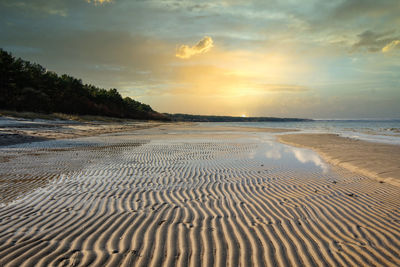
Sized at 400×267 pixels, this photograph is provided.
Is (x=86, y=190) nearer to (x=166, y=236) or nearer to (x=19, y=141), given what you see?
(x=166, y=236)

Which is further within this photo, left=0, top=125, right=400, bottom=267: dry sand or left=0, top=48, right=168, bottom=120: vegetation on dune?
left=0, top=48, right=168, bottom=120: vegetation on dune

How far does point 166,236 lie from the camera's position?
3744 mm

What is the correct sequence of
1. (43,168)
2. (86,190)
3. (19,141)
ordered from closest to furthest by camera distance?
1. (86,190)
2. (43,168)
3. (19,141)

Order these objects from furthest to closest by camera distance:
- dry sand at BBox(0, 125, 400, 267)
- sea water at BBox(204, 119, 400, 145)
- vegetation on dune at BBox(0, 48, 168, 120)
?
1. vegetation on dune at BBox(0, 48, 168, 120)
2. sea water at BBox(204, 119, 400, 145)
3. dry sand at BBox(0, 125, 400, 267)

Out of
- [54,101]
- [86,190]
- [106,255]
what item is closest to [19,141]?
[86,190]

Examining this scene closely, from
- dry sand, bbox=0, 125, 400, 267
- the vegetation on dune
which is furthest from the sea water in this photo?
the vegetation on dune

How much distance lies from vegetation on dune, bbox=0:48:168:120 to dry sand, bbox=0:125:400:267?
48.5 metres

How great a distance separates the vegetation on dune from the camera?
149ft

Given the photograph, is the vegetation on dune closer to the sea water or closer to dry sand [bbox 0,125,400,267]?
dry sand [bbox 0,125,400,267]

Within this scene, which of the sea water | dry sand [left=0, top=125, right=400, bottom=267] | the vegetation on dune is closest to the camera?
dry sand [left=0, top=125, right=400, bottom=267]

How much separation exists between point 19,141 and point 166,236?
1881 centimetres

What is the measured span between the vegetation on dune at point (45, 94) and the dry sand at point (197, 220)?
1908 inches

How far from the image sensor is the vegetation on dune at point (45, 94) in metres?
45.4

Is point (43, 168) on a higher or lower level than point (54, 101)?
lower
